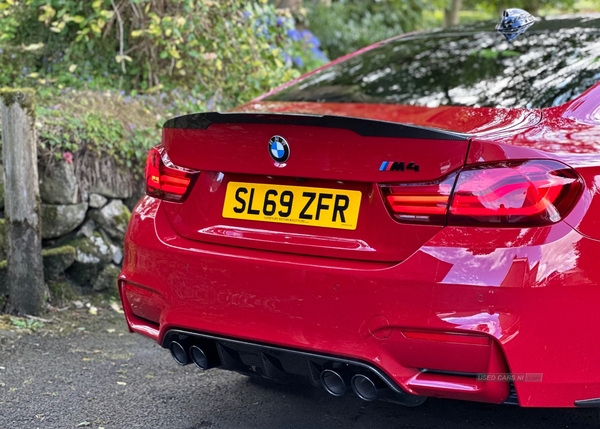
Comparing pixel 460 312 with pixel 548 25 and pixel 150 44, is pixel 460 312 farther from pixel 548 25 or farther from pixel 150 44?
pixel 150 44

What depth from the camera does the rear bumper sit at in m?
2.36

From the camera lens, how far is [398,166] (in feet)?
8.16

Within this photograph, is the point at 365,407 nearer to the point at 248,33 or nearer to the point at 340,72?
the point at 340,72

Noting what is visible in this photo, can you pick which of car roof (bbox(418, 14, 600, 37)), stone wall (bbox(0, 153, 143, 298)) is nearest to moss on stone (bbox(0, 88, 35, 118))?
stone wall (bbox(0, 153, 143, 298))

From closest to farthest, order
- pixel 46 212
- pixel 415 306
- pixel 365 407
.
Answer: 1. pixel 415 306
2. pixel 365 407
3. pixel 46 212

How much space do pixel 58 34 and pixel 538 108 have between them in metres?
4.44

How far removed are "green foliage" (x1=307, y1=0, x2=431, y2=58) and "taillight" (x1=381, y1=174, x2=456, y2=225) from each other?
9.42 metres

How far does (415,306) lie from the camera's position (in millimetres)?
2424

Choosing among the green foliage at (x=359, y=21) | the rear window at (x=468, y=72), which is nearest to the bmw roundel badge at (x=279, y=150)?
the rear window at (x=468, y=72)

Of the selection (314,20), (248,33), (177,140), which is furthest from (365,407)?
(314,20)

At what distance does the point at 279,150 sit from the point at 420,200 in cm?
49

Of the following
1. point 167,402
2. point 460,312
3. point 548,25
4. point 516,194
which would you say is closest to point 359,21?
point 548,25

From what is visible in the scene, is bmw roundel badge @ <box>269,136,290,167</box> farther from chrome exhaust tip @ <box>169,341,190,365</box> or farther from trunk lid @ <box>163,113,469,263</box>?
chrome exhaust tip @ <box>169,341,190,365</box>

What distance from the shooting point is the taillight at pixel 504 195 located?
7.83 ft
